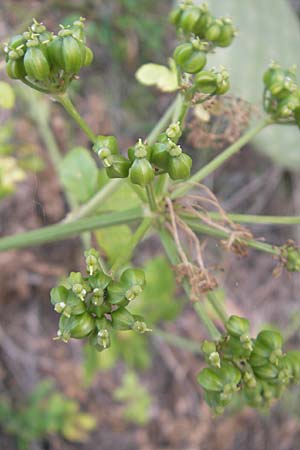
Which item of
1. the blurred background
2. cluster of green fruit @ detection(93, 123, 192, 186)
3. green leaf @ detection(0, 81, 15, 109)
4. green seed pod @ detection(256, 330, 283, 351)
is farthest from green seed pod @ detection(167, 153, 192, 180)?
the blurred background

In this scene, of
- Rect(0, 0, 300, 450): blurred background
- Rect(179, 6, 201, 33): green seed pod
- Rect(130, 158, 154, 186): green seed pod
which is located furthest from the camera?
Rect(0, 0, 300, 450): blurred background

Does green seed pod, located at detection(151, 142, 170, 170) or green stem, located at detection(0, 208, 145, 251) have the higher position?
green seed pod, located at detection(151, 142, 170, 170)

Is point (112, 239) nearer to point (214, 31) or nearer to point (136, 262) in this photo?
point (214, 31)

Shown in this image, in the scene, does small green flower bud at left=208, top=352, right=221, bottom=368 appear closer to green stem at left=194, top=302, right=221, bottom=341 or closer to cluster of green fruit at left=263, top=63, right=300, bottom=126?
green stem at left=194, top=302, right=221, bottom=341

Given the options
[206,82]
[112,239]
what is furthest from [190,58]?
[112,239]

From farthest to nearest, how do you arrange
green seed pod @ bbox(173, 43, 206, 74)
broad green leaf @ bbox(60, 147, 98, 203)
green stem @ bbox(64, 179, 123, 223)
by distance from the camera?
broad green leaf @ bbox(60, 147, 98, 203) < green stem @ bbox(64, 179, 123, 223) < green seed pod @ bbox(173, 43, 206, 74)

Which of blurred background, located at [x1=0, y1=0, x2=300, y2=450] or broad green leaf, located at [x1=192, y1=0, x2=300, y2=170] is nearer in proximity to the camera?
broad green leaf, located at [x1=192, y1=0, x2=300, y2=170]

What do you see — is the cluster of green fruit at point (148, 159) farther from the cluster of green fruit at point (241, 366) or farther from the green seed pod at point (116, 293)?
the cluster of green fruit at point (241, 366)

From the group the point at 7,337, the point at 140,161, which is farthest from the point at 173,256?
the point at 7,337
